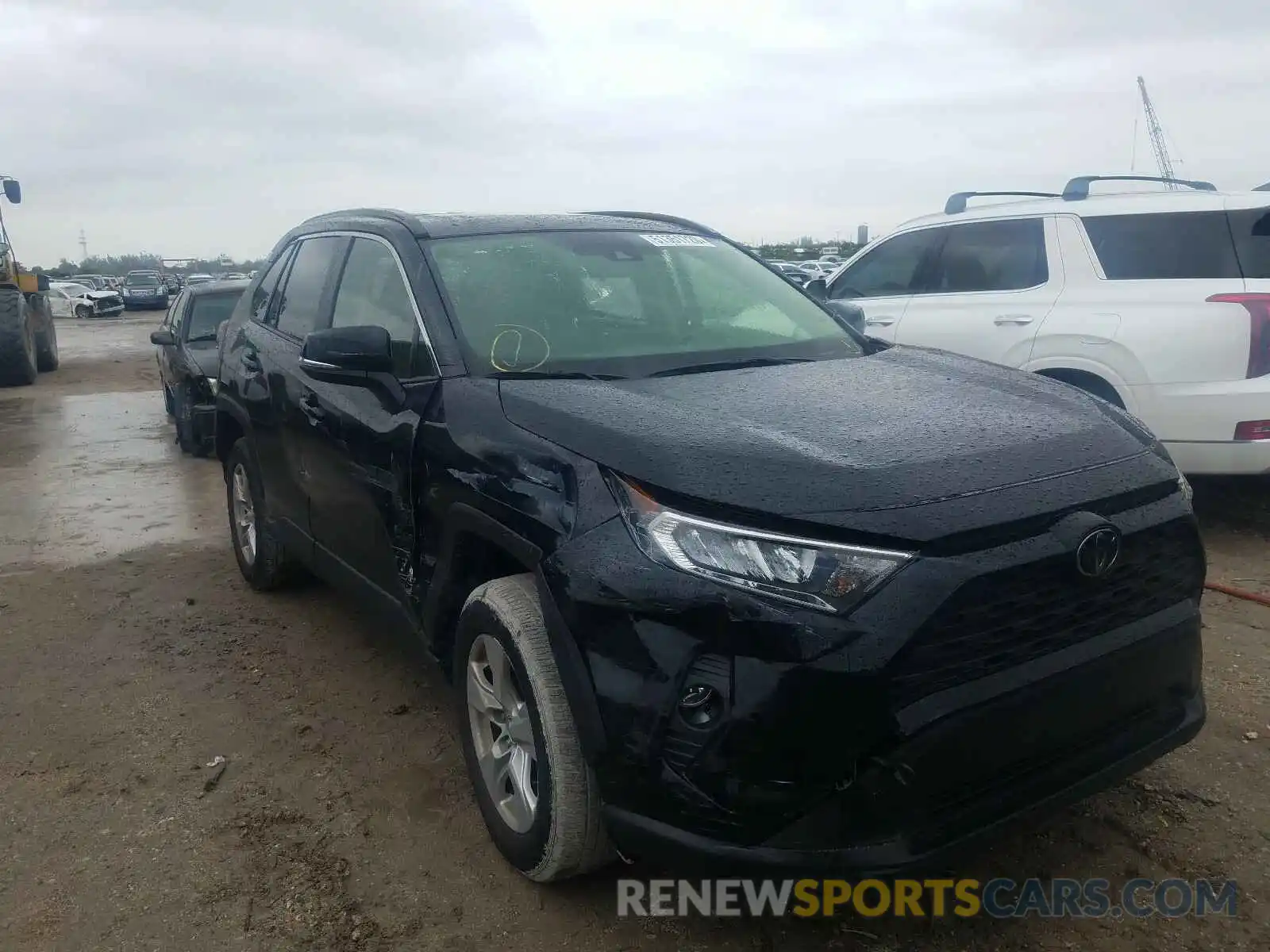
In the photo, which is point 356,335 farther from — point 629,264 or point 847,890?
point 847,890

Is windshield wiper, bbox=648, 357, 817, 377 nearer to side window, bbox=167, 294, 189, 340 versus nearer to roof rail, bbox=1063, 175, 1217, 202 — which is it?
roof rail, bbox=1063, 175, 1217, 202

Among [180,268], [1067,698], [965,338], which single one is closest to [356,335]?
[1067,698]

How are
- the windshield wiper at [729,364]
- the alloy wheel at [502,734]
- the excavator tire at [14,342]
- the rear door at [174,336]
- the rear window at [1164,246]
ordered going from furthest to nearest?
the excavator tire at [14,342], the rear door at [174,336], the rear window at [1164,246], the windshield wiper at [729,364], the alloy wheel at [502,734]

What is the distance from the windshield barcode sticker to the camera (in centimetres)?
398

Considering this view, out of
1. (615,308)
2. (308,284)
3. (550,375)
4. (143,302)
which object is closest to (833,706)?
(550,375)

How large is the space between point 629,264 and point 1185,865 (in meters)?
2.51

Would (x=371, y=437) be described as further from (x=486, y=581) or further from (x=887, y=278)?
(x=887, y=278)

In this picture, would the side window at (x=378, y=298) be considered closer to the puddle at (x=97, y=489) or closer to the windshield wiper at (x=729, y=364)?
the windshield wiper at (x=729, y=364)

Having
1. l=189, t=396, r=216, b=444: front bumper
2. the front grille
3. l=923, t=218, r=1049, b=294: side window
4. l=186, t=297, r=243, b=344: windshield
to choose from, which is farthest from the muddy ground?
l=186, t=297, r=243, b=344: windshield

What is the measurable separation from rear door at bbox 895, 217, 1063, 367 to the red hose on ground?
167 cm

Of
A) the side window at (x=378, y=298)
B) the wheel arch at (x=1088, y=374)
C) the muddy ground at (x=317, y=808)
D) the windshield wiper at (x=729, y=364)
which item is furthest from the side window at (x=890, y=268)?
the side window at (x=378, y=298)

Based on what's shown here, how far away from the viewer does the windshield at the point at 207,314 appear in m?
9.90

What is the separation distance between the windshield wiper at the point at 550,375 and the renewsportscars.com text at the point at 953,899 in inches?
54.6

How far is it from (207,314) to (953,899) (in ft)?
30.7
